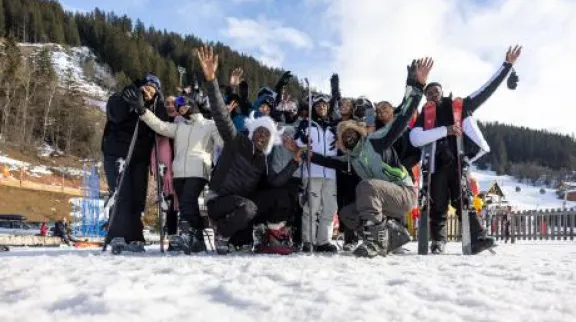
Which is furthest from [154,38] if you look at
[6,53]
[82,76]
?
[6,53]

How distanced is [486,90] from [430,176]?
114 cm

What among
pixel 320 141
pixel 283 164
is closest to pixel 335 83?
pixel 320 141

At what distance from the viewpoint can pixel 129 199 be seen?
581 centimetres

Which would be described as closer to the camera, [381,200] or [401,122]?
[381,200]

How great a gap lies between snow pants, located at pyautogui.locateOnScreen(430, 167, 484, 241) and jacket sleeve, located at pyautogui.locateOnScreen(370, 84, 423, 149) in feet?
3.84

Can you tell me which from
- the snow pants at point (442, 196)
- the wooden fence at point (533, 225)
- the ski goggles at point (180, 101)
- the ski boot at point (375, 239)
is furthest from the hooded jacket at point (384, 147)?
the wooden fence at point (533, 225)

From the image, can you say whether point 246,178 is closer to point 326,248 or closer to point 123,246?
point 326,248

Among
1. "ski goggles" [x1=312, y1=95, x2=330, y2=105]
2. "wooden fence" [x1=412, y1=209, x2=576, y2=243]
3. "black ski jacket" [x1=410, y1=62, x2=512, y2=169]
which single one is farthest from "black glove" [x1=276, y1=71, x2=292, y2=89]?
"wooden fence" [x1=412, y1=209, x2=576, y2=243]

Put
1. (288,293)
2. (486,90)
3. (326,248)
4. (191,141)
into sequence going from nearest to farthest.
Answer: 1. (288,293)
2. (326,248)
3. (191,141)
4. (486,90)

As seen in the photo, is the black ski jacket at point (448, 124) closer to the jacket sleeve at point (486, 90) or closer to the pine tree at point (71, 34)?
the jacket sleeve at point (486, 90)

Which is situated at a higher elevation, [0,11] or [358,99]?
[0,11]

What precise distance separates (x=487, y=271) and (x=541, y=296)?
794mm

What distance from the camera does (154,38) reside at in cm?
12862

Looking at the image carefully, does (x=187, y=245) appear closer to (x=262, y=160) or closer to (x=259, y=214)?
(x=259, y=214)
